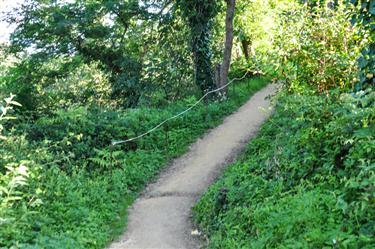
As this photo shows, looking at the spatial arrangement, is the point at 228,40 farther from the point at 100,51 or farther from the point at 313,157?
the point at 313,157

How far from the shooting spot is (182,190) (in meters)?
9.46

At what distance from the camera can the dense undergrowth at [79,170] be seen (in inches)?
Result: 269

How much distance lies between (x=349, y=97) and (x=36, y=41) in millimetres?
15098

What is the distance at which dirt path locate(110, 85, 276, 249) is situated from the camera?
7250 mm

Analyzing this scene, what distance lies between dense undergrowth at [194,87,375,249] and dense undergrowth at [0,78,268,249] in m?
2.11

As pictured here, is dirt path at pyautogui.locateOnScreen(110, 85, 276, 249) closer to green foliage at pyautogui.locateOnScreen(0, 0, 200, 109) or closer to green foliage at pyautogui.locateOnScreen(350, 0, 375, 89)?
green foliage at pyautogui.locateOnScreen(350, 0, 375, 89)

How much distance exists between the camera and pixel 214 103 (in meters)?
15.7

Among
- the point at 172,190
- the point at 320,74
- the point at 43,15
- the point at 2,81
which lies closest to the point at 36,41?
the point at 43,15

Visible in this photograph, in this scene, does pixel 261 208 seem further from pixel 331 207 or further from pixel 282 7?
pixel 282 7

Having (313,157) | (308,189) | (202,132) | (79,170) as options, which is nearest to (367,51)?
(313,157)

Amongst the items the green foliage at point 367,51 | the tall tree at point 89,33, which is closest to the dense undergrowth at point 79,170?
the tall tree at point 89,33

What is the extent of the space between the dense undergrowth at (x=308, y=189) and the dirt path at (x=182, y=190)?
519mm

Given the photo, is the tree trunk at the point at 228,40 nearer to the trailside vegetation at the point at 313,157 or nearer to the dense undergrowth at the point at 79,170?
the dense undergrowth at the point at 79,170

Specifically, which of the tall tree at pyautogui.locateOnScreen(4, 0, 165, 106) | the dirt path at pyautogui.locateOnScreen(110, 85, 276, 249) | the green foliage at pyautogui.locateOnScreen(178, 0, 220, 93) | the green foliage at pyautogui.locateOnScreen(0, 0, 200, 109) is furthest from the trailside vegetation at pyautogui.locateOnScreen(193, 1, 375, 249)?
the tall tree at pyautogui.locateOnScreen(4, 0, 165, 106)
